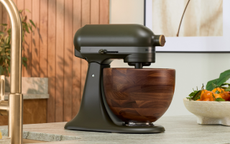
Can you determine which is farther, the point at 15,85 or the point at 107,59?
the point at 107,59

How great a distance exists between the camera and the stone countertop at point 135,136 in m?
0.85

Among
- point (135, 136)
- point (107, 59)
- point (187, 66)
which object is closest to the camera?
point (135, 136)

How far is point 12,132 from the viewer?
75 centimetres

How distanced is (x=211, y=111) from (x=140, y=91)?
34cm

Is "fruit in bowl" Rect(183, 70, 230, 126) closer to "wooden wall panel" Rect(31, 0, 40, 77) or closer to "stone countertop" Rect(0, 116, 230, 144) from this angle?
"stone countertop" Rect(0, 116, 230, 144)

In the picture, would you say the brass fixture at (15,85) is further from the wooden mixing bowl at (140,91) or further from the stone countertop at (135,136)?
the wooden mixing bowl at (140,91)

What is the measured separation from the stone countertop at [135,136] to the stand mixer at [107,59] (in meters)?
0.04

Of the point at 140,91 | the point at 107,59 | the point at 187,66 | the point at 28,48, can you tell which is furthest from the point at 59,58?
the point at 140,91

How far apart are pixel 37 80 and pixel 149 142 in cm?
219

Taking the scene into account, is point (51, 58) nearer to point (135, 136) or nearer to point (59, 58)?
point (59, 58)

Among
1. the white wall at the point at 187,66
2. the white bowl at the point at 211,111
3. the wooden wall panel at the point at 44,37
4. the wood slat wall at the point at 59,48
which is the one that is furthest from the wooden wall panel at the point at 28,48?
the white bowl at the point at 211,111

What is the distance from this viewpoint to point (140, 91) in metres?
0.96

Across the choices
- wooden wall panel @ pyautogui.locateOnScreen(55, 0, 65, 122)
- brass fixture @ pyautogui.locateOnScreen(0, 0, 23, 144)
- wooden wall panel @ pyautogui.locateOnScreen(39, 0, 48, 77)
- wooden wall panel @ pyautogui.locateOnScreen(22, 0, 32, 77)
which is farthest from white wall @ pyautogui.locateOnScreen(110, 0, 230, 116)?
brass fixture @ pyautogui.locateOnScreen(0, 0, 23, 144)

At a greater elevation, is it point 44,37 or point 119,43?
point 44,37
